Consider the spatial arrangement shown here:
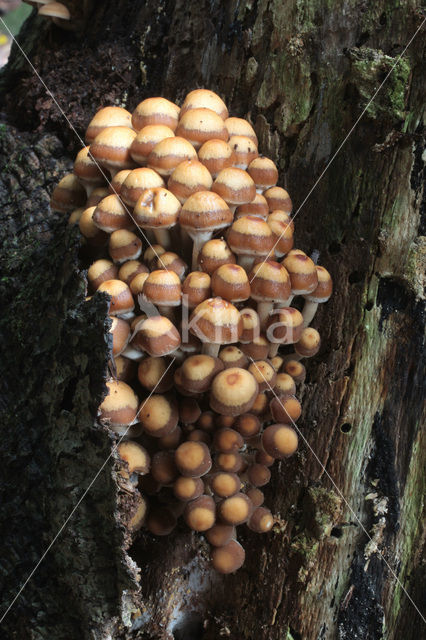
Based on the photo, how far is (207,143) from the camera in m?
2.65

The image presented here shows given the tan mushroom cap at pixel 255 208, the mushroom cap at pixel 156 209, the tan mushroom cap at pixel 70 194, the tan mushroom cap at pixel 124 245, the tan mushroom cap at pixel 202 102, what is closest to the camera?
the mushroom cap at pixel 156 209

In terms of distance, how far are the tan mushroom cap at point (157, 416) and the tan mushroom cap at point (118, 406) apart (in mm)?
57

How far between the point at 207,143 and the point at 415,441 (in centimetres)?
202

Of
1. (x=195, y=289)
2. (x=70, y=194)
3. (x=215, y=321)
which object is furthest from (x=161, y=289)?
(x=70, y=194)

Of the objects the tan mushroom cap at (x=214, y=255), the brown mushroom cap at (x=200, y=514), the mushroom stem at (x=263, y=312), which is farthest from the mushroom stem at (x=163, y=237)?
the brown mushroom cap at (x=200, y=514)

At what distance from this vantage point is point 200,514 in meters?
2.51

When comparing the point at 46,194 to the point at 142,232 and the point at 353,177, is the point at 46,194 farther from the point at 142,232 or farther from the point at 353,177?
the point at 353,177

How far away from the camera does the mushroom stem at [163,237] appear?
8.69ft

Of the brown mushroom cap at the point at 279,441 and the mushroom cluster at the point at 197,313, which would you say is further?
the brown mushroom cap at the point at 279,441

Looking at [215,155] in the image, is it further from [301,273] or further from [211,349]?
[211,349]

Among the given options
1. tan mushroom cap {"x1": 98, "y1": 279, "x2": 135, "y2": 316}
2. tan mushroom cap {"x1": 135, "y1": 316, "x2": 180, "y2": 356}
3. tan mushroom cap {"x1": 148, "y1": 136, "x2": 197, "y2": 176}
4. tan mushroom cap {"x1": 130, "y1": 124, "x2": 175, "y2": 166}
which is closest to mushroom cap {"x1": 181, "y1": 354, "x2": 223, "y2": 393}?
tan mushroom cap {"x1": 135, "y1": 316, "x2": 180, "y2": 356}

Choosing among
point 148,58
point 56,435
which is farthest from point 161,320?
point 148,58

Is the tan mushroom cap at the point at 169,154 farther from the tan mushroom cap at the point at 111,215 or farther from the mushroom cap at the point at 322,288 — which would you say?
the mushroom cap at the point at 322,288

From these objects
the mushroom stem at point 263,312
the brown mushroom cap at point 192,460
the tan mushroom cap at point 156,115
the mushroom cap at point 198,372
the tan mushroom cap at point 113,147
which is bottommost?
the brown mushroom cap at point 192,460
